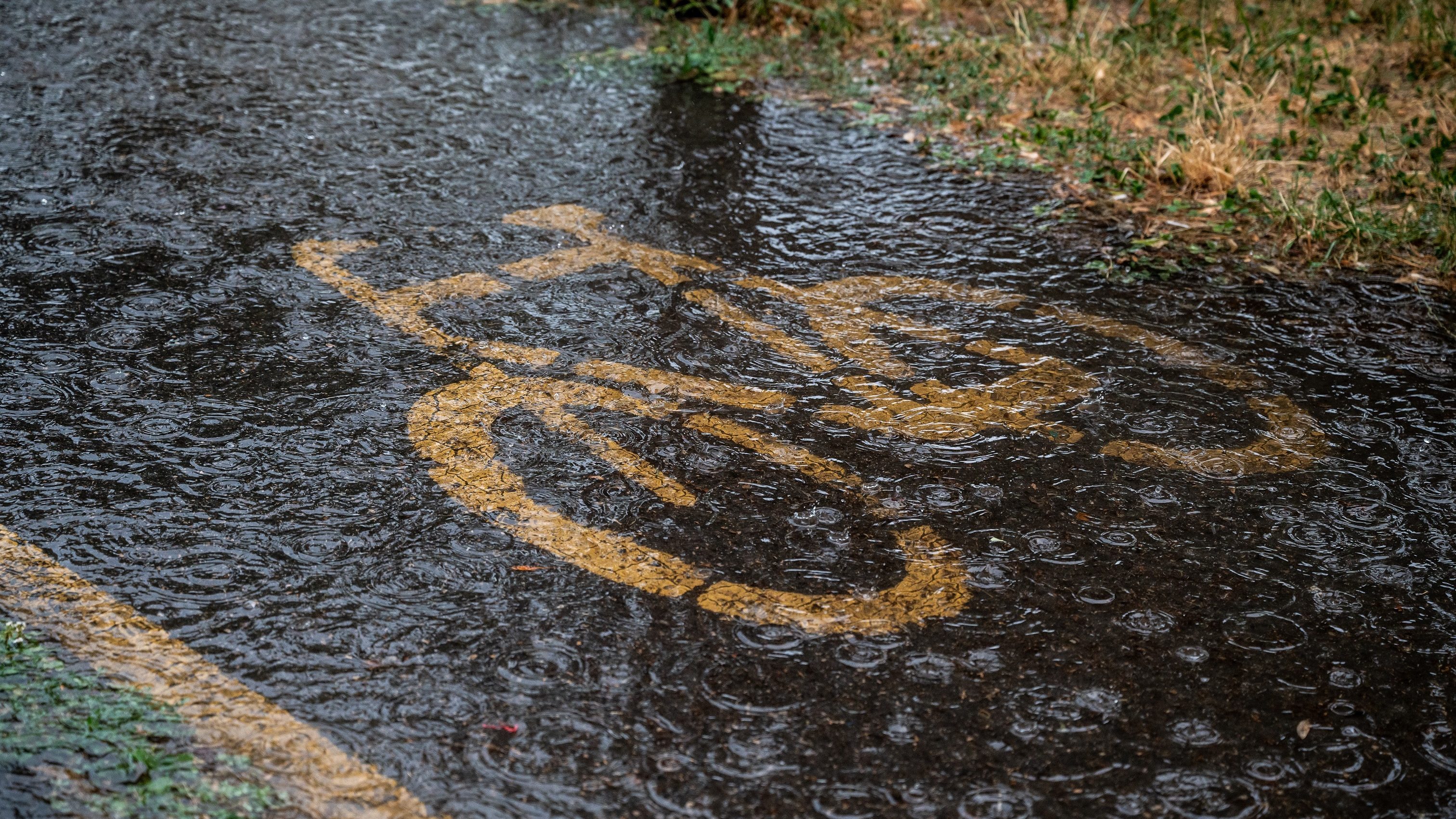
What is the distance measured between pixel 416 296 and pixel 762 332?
45.0 inches

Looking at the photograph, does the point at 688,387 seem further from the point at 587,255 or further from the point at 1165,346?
the point at 1165,346

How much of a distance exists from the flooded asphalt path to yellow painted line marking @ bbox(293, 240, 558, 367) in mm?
20

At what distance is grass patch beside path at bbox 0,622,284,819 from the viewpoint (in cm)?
189

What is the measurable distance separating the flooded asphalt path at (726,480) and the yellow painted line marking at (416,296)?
0.8 inches

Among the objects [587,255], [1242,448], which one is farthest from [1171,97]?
[587,255]

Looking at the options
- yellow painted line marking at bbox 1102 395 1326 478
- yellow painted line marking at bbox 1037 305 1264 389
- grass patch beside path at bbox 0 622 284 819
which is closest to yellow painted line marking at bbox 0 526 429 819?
grass patch beside path at bbox 0 622 284 819

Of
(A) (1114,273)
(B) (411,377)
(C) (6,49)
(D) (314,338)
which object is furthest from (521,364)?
(C) (6,49)

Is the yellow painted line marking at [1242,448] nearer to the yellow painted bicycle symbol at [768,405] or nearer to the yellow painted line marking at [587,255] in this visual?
the yellow painted bicycle symbol at [768,405]

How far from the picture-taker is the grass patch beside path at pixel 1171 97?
4.41m

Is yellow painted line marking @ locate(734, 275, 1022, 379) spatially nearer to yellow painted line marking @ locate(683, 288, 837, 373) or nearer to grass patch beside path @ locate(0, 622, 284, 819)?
yellow painted line marking @ locate(683, 288, 837, 373)

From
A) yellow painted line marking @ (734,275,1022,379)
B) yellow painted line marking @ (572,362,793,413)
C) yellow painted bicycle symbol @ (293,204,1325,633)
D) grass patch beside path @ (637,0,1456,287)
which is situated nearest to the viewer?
yellow painted bicycle symbol @ (293,204,1325,633)

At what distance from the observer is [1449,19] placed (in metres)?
6.10

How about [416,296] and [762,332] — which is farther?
[416,296]

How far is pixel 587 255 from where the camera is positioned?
4.02m
